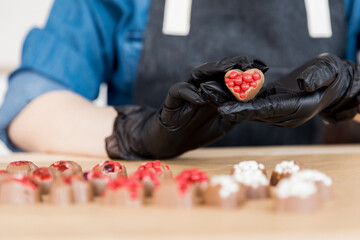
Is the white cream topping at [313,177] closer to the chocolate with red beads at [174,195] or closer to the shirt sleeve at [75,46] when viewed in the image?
the chocolate with red beads at [174,195]

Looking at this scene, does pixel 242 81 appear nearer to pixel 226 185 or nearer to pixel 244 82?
pixel 244 82

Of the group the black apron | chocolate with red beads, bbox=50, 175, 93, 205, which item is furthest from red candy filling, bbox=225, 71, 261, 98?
the black apron

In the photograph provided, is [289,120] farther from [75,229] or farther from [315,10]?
[315,10]

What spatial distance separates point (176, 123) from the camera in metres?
0.60

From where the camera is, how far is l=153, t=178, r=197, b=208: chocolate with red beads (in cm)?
37

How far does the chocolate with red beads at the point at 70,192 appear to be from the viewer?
1.25ft

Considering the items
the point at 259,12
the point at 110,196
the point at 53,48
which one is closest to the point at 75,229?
the point at 110,196

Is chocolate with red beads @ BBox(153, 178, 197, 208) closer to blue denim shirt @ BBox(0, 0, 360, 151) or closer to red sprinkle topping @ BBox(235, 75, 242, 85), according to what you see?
red sprinkle topping @ BBox(235, 75, 242, 85)

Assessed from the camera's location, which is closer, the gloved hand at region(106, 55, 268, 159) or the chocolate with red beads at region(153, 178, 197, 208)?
the chocolate with red beads at region(153, 178, 197, 208)

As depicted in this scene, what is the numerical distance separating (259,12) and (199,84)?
438 mm

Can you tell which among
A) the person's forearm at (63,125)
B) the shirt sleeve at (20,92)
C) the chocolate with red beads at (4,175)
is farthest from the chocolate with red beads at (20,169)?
the shirt sleeve at (20,92)

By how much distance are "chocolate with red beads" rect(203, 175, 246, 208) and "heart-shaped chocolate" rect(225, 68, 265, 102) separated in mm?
161

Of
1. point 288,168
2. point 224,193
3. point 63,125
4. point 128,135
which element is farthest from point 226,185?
point 63,125

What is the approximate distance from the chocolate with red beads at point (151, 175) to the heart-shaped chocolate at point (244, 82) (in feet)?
0.40
